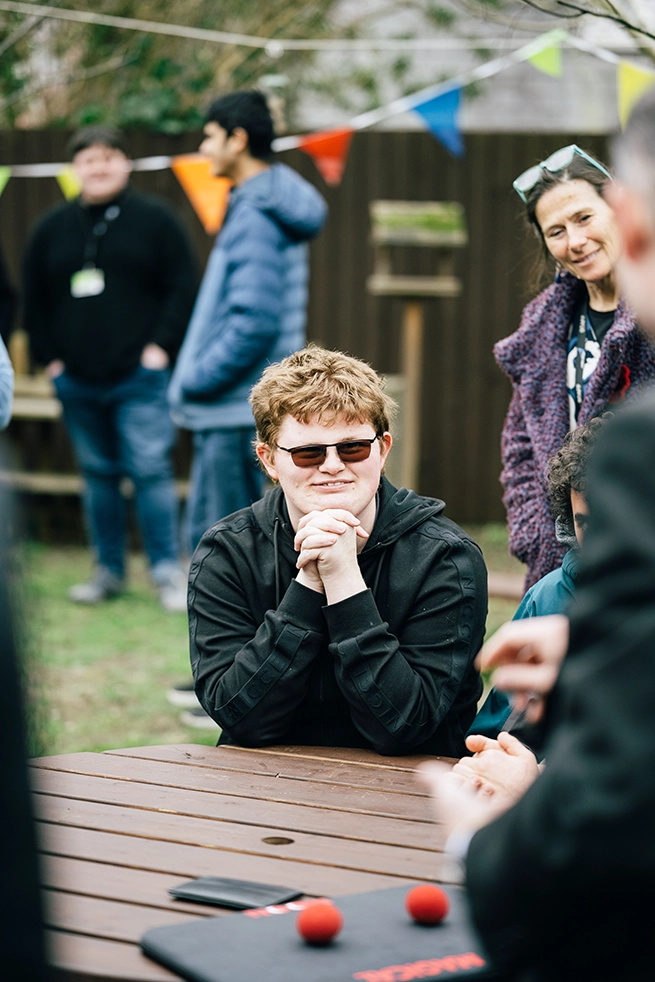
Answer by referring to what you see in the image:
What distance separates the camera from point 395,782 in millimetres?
2170

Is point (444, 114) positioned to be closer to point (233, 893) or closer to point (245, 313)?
point (245, 313)

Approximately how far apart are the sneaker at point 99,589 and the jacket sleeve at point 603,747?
5.46 metres

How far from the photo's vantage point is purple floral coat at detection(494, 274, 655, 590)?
10.3ft

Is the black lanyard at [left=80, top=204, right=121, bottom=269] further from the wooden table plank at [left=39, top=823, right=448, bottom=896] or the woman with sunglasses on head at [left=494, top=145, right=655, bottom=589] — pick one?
the wooden table plank at [left=39, top=823, right=448, bottom=896]

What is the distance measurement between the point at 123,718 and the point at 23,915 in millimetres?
3782

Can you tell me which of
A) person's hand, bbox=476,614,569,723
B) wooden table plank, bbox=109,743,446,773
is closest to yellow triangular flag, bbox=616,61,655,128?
wooden table plank, bbox=109,743,446,773

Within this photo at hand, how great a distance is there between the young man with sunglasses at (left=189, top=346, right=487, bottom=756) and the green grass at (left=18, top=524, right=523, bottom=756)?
43.4 inches

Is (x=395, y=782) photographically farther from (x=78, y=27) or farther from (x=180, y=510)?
(x=78, y=27)

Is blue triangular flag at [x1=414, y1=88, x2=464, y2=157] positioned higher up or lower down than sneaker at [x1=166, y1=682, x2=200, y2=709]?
higher up

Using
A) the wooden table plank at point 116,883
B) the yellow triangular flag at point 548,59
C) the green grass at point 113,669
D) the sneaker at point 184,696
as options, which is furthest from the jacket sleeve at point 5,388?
the yellow triangular flag at point 548,59

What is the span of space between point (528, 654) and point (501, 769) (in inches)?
19.3

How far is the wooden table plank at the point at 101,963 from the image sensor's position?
54.9 inches

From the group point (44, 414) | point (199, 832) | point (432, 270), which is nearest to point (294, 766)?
point (199, 832)

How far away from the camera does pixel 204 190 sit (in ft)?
21.8
